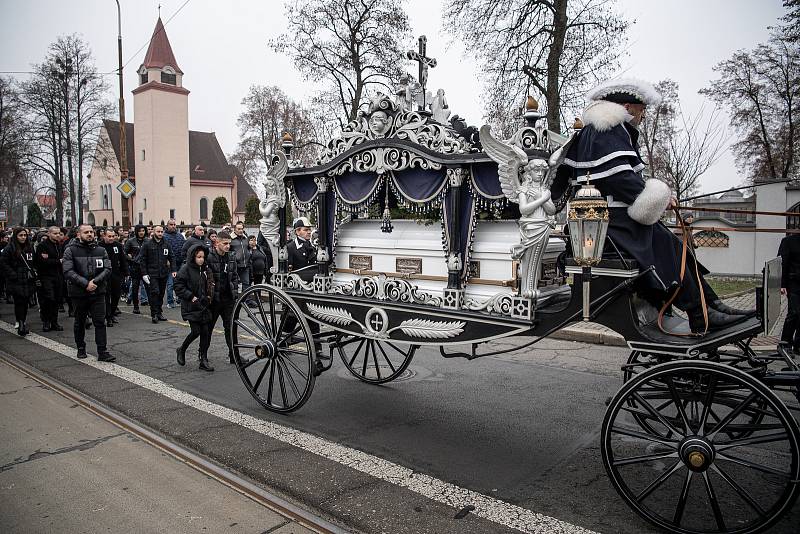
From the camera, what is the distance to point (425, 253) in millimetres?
4938

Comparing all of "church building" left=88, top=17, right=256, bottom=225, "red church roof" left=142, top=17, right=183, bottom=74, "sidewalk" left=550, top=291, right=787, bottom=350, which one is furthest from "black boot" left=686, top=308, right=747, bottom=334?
"red church roof" left=142, top=17, right=183, bottom=74

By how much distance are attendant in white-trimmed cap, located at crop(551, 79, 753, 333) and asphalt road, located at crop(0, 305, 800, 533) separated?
140cm

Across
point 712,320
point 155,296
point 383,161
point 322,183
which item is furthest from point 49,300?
point 712,320

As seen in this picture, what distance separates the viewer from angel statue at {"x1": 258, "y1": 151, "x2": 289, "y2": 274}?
5.82 metres

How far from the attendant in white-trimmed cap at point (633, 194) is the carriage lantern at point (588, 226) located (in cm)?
23

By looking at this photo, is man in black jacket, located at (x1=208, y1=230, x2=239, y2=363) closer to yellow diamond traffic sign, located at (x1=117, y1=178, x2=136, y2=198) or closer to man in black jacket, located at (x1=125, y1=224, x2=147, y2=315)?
man in black jacket, located at (x1=125, y1=224, x2=147, y2=315)

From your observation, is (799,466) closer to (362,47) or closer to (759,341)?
(759,341)

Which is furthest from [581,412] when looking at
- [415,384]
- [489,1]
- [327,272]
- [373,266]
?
[489,1]

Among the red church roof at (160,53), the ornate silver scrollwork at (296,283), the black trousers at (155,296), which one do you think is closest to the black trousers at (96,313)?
the black trousers at (155,296)

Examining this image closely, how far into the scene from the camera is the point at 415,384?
6590 millimetres

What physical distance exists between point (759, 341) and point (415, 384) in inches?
216

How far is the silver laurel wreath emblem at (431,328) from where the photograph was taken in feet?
14.6

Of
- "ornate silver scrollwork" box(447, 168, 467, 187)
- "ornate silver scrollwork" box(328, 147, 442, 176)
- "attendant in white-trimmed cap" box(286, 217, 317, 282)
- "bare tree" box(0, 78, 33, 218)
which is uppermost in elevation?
"bare tree" box(0, 78, 33, 218)

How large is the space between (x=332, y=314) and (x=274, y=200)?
140 centimetres
